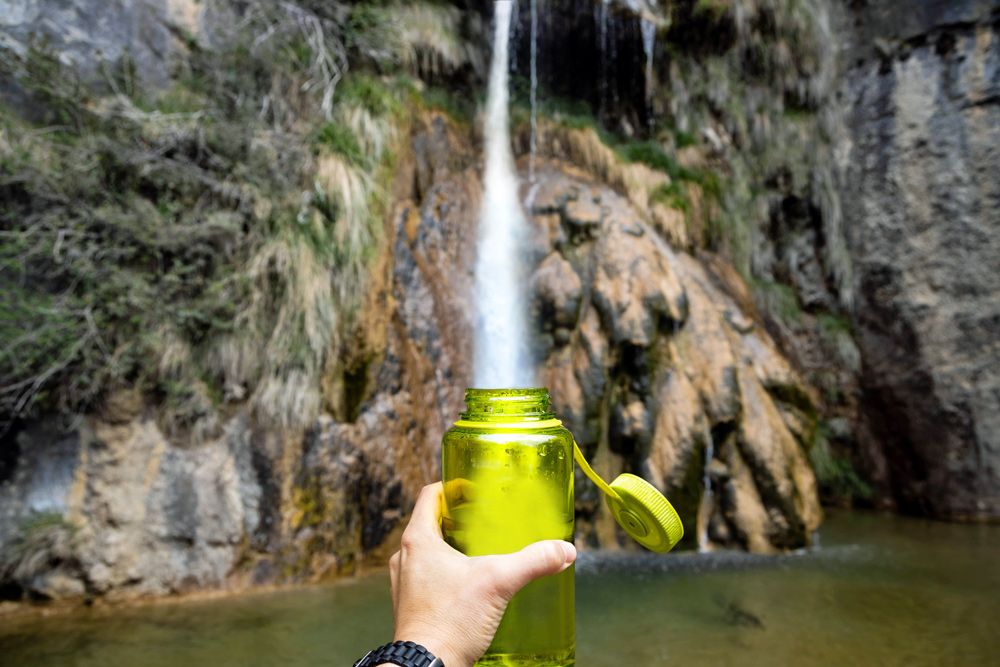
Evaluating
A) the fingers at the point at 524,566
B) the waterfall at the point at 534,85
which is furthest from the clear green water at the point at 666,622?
the waterfall at the point at 534,85

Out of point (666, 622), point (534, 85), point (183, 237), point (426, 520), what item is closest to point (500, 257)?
point (534, 85)

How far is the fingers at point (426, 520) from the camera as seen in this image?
1008 millimetres

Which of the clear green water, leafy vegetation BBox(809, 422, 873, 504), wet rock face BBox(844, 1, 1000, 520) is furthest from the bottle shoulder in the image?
wet rock face BBox(844, 1, 1000, 520)

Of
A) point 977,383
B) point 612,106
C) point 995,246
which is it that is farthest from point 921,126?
point 612,106

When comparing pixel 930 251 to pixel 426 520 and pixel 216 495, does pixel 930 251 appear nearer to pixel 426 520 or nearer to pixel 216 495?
pixel 216 495

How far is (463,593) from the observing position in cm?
92

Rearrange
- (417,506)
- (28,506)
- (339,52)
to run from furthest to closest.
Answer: (339,52), (28,506), (417,506)

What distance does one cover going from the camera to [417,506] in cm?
106

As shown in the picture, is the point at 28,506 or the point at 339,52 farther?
the point at 339,52

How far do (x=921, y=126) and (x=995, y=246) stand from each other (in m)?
1.49

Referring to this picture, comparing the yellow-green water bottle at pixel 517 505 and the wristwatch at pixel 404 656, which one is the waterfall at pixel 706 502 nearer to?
the yellow-green water bottle at pixel 517 505

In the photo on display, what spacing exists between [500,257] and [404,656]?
5017mm

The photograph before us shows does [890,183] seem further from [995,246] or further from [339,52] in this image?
[339,52]

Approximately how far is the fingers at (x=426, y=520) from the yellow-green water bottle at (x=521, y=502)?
19 millimetres
